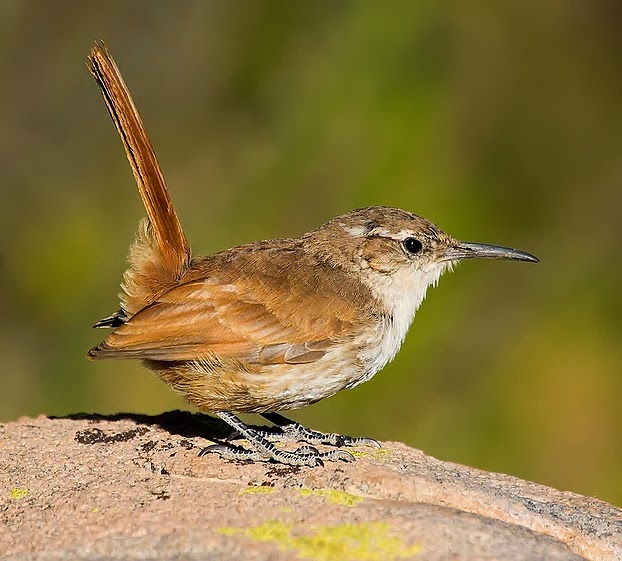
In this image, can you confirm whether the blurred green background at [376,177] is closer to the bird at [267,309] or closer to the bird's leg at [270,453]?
the bird at [267,309]

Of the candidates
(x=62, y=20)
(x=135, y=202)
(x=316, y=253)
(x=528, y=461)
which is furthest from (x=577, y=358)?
(x=62, y=20)

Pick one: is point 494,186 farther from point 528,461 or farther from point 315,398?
point 315,398

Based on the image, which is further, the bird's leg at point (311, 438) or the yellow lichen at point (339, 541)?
the bird's leg at point (311, 438)

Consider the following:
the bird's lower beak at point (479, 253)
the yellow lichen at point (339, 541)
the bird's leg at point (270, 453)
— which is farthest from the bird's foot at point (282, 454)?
the bird's lower beak at point (479, 253)

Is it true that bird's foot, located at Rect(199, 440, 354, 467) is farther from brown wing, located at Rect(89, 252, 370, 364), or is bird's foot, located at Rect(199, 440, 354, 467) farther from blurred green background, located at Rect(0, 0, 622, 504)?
blurred green background, located at Rect(0, 0, 622, 504)

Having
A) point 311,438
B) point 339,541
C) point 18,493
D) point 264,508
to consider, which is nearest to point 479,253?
point 311,438
